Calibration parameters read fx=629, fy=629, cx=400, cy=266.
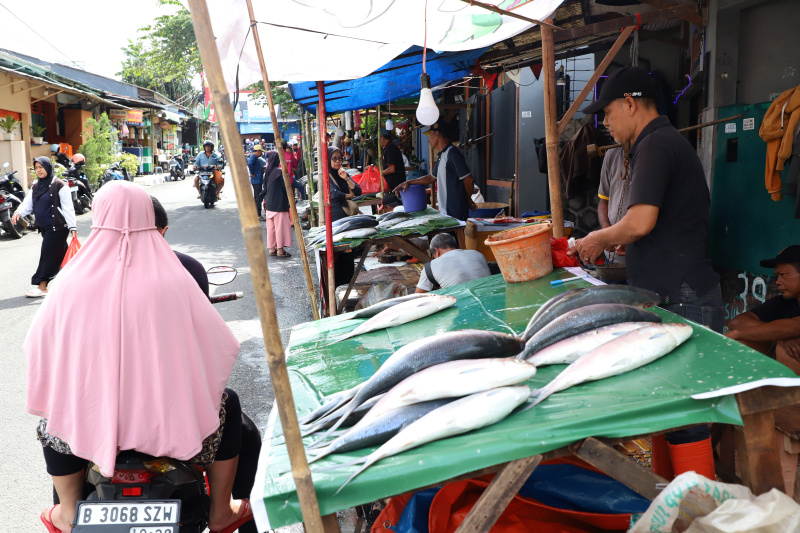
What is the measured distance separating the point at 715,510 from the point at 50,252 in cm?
947

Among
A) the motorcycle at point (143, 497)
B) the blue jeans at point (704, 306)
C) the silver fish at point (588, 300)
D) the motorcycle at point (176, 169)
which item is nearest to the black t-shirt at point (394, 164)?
the blue jeans at point (704, 306)

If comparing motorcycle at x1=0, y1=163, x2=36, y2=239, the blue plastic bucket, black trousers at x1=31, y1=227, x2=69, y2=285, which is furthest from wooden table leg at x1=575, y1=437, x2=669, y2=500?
motorcycle at x1=0, y1=163, x2=36, y2=239

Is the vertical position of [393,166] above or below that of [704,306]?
above

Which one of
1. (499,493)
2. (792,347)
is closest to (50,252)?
(499,493)

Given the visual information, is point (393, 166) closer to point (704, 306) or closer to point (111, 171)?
point (704, 306)

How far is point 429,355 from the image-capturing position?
2.49 m

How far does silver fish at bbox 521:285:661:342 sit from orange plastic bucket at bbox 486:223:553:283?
0.90 meters

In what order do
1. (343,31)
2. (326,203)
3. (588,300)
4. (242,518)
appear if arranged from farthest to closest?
(326,203) < (343,31) < (242,518) < (588,300)

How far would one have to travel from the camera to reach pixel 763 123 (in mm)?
4758

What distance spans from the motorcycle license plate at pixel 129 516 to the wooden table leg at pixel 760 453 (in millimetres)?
2049

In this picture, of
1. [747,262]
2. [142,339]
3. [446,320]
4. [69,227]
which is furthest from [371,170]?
[142,339]

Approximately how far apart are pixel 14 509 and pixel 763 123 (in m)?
5.81

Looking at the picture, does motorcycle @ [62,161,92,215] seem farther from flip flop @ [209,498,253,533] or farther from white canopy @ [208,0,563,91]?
flip flop @ [209,498,253,533]

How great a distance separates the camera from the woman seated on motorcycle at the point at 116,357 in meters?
2.49
